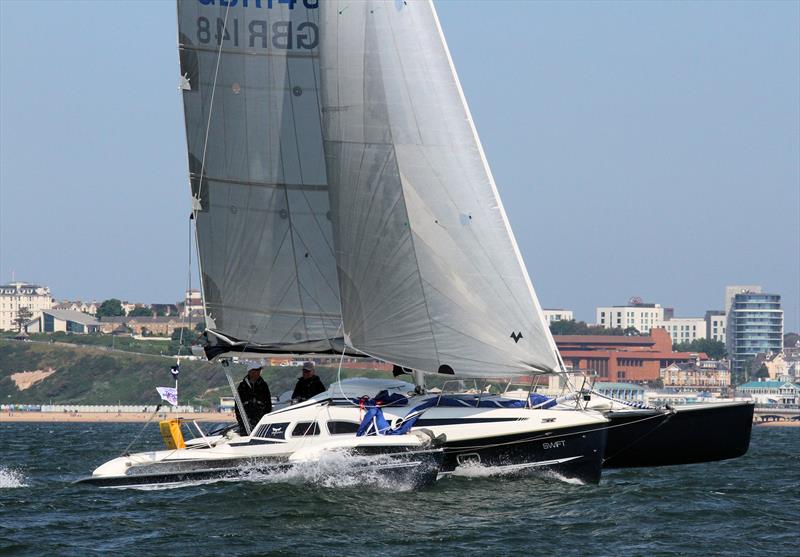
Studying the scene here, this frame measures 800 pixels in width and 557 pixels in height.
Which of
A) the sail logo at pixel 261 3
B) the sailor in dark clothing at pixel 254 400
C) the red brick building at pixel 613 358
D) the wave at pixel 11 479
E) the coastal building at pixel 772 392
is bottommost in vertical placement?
the coastal building at pixel 772 392

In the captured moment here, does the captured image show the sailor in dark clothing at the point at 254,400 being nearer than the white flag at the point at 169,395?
No

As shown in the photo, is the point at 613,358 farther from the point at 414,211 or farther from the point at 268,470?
the point at 268,470

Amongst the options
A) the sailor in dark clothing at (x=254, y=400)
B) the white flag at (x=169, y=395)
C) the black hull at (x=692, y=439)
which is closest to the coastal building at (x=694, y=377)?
the black hull at (x=692, y=439)

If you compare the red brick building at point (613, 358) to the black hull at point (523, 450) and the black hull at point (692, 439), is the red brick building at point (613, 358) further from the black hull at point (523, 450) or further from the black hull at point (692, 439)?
the black hull at point (523, 450)

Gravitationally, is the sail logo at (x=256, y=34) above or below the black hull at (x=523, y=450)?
above

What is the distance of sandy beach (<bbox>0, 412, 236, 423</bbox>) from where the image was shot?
396 ft

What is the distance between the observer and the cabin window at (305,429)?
23.5m

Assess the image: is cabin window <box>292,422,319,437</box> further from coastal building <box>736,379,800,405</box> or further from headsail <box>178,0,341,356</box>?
coastal building <box>736,379,800,405</box>

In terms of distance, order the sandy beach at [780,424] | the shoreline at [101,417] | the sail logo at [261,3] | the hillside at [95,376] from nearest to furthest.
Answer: the sail logo at [261,3] → the shoreline at [101,417] → the sandy beach at [780,424] → the hillside at [95,376]

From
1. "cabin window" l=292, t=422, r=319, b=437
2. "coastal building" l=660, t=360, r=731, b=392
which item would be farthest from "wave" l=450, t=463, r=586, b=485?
"coastal building" l=660, t=360, r=731, b=392

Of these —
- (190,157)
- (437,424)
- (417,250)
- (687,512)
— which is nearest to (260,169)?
(190,157)

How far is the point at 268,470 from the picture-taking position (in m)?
22.9

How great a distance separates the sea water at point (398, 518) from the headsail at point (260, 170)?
3830mm

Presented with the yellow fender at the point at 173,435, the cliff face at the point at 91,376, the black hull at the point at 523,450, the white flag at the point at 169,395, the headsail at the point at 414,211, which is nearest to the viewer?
the black hull at the point at 523,450
